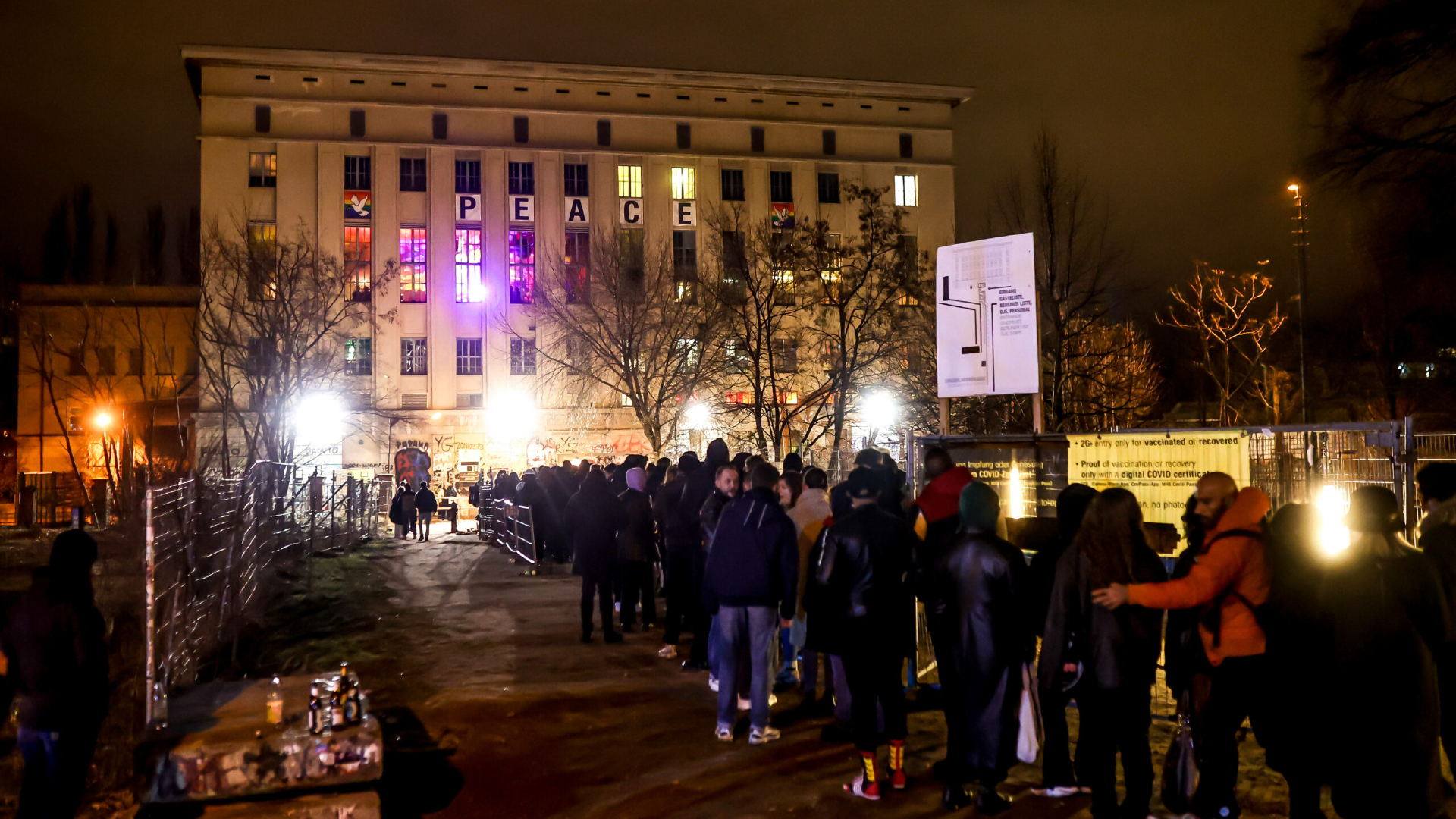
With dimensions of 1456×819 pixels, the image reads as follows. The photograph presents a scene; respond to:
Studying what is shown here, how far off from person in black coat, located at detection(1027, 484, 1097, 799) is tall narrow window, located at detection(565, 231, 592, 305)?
32924mm

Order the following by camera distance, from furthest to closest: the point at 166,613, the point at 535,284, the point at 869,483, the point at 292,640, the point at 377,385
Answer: the point at 377,385 < the point at 535,284 < the point at 292,640 < the point at 166,613 < the point at 869,483

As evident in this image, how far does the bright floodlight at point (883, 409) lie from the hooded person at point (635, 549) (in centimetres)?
1950

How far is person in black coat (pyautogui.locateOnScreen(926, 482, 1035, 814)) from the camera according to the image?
559 centimetres

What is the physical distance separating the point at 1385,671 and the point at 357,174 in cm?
5486

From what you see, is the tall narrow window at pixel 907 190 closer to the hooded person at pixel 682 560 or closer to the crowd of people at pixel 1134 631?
the hooded person at pixel 682 560

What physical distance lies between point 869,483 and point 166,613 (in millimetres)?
5837

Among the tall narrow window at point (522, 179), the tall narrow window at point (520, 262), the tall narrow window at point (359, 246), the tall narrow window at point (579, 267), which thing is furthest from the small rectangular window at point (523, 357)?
the tall narrow window at point (522, 179)

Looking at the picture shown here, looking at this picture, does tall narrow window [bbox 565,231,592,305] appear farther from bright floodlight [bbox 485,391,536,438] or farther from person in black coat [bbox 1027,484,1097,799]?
person in black coat [bbox 1027,484,1097,799]

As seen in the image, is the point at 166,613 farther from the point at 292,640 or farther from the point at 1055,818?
the point at 1055,818

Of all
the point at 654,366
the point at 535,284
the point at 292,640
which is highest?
the point at 535,284

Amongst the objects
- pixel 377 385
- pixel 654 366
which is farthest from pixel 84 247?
pixel 654 366

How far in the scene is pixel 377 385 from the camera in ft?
170

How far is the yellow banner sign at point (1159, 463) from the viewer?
779 cm

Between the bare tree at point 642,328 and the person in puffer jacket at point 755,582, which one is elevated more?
the bare tree at point 642,328
